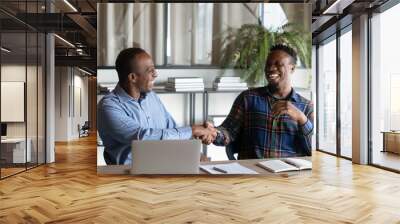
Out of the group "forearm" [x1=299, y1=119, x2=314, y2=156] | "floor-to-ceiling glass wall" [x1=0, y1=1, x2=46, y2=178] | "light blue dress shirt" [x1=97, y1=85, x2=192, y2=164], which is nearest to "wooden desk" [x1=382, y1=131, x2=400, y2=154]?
"forearm" [x1=299, y1=119, x2=314, y2=156]

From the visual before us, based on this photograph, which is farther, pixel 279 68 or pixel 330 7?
pixel 330 7

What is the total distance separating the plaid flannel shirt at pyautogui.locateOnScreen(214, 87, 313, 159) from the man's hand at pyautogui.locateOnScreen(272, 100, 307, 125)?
2.3 inches

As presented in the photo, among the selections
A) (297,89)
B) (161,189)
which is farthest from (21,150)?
(297,89)

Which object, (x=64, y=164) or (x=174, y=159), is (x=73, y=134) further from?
(x=174, y=159)

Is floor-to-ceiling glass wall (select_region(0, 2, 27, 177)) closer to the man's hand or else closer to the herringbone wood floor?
the herringbone wood floor

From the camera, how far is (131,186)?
5.87m

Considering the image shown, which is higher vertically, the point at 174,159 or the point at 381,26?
the point at 381,26

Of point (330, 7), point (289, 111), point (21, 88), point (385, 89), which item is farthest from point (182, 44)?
point (385, 89)

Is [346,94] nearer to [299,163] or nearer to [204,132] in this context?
[299,163]

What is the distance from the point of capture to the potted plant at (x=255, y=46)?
6426mm

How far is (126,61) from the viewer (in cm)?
636

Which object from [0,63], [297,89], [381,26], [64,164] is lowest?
[64,164]

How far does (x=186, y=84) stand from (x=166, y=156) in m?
1.15

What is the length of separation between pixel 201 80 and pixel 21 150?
3608 millimetres
